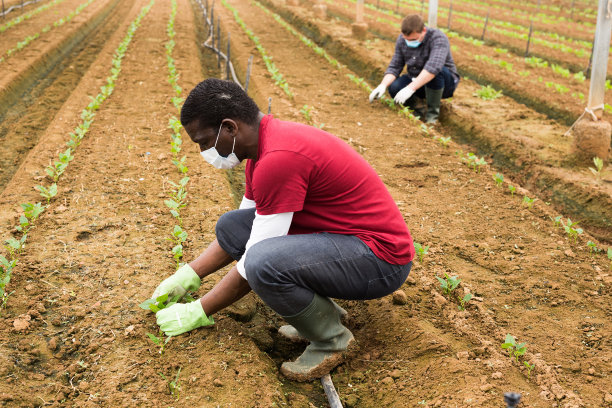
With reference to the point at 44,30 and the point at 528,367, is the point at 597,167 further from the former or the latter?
the point at 44,30

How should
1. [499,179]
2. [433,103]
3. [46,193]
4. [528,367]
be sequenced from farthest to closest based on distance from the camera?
1. [433,103]
2. [499,179]
3. [46,193]
4. [528,367]

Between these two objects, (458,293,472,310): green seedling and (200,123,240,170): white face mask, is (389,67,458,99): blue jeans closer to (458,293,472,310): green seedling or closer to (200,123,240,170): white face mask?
(458,293,472,310): green seedling

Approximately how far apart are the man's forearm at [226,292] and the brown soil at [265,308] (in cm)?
25

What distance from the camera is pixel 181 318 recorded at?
2736 millimetres

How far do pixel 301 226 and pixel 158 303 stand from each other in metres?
0.91

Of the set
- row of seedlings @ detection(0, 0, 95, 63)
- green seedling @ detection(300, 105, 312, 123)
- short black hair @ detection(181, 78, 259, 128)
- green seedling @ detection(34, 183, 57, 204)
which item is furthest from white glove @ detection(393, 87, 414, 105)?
row of seedlings @ detection(0, 0, 95, 63)

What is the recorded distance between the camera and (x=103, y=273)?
3.37 meters

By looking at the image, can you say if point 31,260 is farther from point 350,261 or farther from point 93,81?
point 93,81

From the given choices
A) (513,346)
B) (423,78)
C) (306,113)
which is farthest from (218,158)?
(423,78)

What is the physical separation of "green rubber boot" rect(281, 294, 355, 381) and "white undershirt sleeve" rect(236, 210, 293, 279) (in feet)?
1.15

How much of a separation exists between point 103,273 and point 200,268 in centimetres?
76

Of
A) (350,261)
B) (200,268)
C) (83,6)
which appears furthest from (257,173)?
(83,6)

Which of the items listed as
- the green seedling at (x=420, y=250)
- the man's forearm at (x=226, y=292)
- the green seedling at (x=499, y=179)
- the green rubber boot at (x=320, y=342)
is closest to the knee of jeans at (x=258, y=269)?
the man's forearm at (x=226, y=292)

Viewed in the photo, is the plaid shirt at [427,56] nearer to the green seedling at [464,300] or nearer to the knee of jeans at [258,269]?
the green seedling at [464,300]
